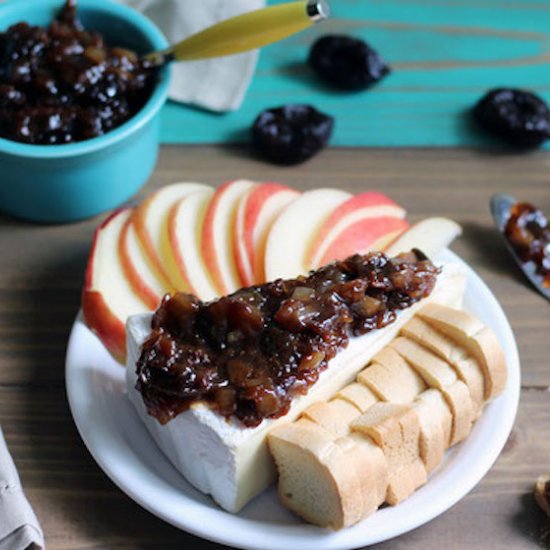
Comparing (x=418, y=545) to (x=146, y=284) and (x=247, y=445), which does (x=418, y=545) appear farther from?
(x=146, y=284)

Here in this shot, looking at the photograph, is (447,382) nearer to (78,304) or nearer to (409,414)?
(409,414)

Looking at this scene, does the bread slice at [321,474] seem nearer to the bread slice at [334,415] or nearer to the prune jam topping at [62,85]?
the bread slice at [334,415]

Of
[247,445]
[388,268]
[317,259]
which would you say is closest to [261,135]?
[317,259]

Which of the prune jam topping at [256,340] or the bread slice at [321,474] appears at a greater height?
the prune jam topping at [256,340]

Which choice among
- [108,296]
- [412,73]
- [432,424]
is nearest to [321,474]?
[432,424]

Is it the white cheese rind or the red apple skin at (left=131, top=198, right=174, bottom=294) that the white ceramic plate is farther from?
the red apple skin at (left=131, top=198, right=174, bottom=294)

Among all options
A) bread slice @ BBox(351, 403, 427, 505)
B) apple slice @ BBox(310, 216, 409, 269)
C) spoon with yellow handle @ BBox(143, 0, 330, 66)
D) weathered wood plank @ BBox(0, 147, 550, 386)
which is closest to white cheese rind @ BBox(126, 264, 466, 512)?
bread slice @ BBox(351, 403, 427, 505)

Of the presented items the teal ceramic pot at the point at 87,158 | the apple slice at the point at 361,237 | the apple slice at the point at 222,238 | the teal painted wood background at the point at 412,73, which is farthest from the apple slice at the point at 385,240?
the teal ceramic pot at the point at 87,158
